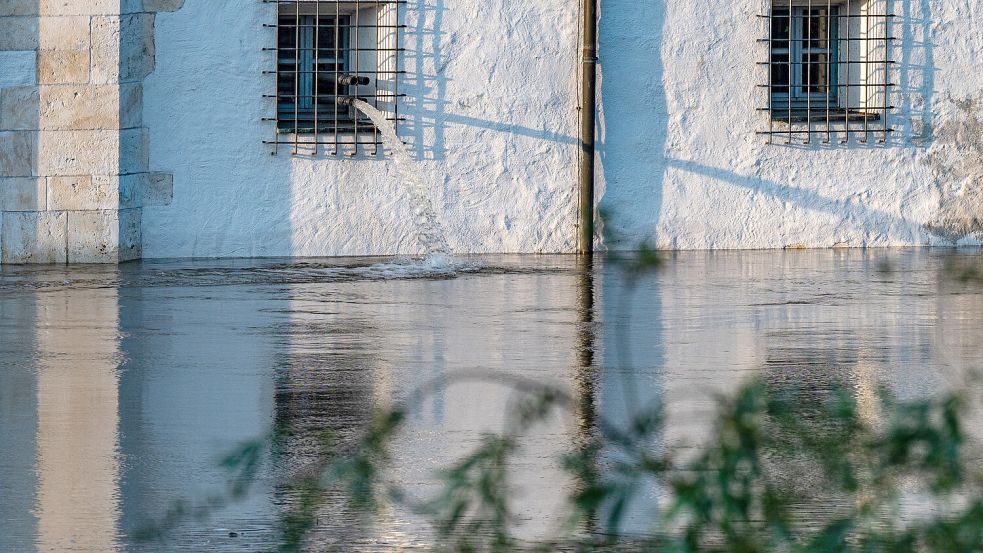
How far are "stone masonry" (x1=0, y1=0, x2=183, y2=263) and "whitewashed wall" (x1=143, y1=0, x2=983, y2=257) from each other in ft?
1.57

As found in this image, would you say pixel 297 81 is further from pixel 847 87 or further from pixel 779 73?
pixel 847 87

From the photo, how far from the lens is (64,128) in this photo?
1248cm

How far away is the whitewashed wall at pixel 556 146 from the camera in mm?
13086

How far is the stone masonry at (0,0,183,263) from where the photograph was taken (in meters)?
12.4

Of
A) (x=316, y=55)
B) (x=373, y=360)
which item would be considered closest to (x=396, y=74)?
(x=316, y=55)

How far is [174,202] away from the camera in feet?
42.9

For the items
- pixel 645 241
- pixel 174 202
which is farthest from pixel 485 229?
pixel 645 241

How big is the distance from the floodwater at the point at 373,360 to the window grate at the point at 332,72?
113cm

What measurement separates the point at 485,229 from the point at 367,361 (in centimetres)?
593

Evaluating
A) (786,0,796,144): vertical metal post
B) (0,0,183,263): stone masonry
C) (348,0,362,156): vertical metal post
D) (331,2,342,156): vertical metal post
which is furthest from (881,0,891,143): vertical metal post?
(0,0,183,263): stone masonry

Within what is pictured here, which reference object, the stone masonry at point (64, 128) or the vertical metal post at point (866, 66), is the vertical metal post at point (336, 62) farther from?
the vertical metal post at point (866, 66)

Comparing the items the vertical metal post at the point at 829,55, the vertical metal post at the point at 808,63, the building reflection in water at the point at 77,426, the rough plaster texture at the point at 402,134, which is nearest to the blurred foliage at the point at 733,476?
the building reflection in water at the point at 77,426

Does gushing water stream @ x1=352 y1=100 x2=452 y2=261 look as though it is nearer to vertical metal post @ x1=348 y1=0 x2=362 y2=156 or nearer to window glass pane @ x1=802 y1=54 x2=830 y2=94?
vertical metal post @ x1=348 y1=0 x2=362 y2=156

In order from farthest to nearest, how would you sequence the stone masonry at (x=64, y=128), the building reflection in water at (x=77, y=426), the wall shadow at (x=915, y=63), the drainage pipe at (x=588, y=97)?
1. the wall shadow at (x=915, y=63)
2. the drainage pipe at (x=588, y=97)
3. the stone masonry at (x=64, y=128)
4. the building reflection in water at (x=77, y=426)
